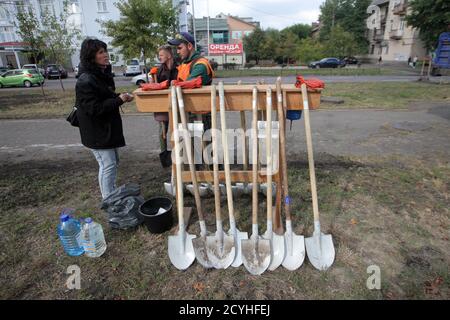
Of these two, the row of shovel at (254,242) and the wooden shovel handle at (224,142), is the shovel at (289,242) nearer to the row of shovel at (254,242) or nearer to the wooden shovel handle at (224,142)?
the row of shovel at (254,242)

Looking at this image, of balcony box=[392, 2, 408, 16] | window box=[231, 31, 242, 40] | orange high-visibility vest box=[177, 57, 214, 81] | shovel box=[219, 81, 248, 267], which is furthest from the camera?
window box=[231, 31, 242, 40]

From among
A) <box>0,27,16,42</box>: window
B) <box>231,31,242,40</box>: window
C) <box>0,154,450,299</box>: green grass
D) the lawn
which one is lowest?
<box>0,154,450,299</box>: green grass

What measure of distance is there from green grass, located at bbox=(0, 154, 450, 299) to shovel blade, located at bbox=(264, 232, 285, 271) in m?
0.07

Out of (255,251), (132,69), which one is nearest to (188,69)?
(255,251)

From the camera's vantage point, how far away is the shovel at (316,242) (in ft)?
8.15

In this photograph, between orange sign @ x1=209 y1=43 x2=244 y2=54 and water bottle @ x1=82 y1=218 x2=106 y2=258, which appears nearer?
water bottle @ x1=82 y1=218 x2=106 y2=258

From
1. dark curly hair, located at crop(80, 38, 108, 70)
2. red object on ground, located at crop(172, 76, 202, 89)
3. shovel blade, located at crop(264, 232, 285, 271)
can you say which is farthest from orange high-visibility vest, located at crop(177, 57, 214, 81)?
shovel blade, located at crop(264, 232, 285, 271)

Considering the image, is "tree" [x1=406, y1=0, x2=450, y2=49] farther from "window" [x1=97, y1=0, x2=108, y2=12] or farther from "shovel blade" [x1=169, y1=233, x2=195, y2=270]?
"window" [x1=97, y1=0, x2=108, y2=12]

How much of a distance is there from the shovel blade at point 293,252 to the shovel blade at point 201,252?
2.23 feet

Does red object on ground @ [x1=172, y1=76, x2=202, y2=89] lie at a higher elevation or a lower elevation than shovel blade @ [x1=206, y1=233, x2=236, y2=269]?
higher

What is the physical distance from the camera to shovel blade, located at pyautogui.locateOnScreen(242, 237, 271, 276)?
2430 millimetres

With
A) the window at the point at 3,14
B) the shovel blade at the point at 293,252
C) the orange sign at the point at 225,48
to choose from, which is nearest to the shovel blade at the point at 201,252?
the shovel blade at the point at 293,252

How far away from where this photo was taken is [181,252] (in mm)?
2590
